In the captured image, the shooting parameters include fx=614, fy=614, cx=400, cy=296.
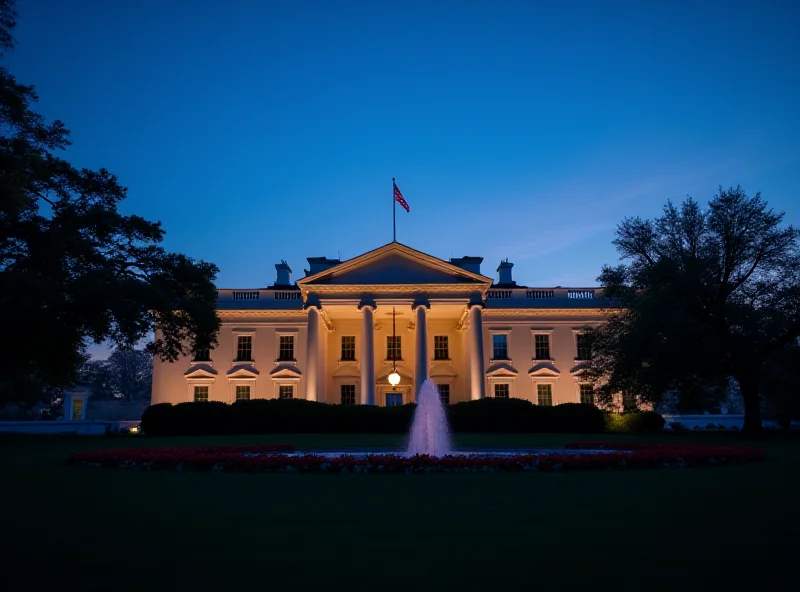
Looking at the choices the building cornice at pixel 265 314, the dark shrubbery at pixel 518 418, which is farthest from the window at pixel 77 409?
the dark shrubbery at pixel 518 418

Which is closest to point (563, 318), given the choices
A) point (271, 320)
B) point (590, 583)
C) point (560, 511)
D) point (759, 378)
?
point (759, 378)

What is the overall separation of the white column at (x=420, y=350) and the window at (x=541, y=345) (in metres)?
10.6

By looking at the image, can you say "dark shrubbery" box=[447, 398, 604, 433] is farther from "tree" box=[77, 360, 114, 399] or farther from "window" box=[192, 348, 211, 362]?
"tree" box=[77, 360, 114, 399]

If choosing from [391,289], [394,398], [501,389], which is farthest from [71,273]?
[501,389]

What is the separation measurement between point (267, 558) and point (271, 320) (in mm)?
41217

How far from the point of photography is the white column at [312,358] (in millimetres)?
37312

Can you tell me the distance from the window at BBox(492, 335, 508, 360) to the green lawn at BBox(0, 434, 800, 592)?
35228 mm

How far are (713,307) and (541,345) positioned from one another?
1746 cm

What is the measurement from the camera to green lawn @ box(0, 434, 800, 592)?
411 cm

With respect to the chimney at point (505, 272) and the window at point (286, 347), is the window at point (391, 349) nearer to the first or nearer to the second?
the window at point (286, 347)

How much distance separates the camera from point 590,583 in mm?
3979

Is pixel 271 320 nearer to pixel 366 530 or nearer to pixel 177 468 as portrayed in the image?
pixel 177 468

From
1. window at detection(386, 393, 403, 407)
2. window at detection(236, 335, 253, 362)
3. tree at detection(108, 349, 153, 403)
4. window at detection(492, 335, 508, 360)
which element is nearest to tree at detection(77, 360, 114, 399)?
tree at detection(108, 349, 153, 403)

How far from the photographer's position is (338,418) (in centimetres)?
3122
